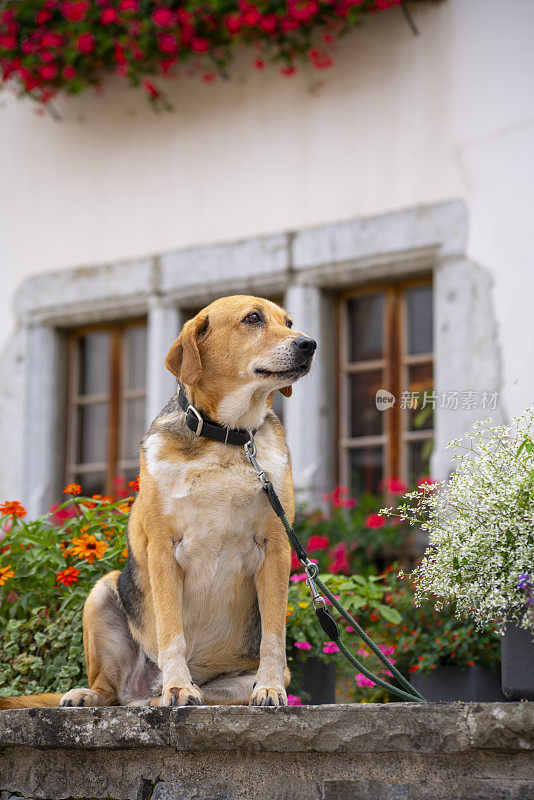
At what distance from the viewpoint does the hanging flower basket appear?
6656 millimetres

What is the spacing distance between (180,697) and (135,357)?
528 centimetres

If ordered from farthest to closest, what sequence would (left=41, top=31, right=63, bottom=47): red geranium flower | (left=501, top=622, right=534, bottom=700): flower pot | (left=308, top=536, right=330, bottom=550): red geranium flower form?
(left=41, top=31, right=63, bottom=47): red geranium flower → (left=308, top=536, right=330, bottom=550): red geranium flower → (left=501, top=622, right=534, bottom=700): flower pot

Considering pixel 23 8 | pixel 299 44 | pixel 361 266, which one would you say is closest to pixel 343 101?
pixel 299 44

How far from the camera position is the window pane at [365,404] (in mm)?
6969

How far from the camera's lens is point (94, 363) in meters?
8.11

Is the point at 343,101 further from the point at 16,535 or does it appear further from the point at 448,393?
the point at 16,535

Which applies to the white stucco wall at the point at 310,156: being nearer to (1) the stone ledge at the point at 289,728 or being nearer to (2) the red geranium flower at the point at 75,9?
(2) the red geranium flower at the point at 75,9

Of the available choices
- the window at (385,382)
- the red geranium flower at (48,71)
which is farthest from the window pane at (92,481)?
the red geranium flower at (48,71)

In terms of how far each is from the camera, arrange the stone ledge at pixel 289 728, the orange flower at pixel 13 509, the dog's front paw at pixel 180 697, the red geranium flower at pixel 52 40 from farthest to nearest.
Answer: the red geranium flower at pixel 52 40 < the orange flower at pixel 13 509 < the dog's front paw at pixel 180 697 < the stone ledge at pixel 289 728

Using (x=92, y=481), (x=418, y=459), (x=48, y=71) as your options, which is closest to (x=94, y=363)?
(x=92, y=481)

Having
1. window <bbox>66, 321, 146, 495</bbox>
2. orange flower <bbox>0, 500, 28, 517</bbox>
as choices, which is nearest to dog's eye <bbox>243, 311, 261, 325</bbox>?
orange flower <bbox>0, 500, 28, 517</bbox>

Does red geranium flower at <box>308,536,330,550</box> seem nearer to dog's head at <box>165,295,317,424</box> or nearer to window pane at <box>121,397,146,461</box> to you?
window pane at <box>121,397,146,461</box>

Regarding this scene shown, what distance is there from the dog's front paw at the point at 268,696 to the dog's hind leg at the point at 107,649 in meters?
0.54

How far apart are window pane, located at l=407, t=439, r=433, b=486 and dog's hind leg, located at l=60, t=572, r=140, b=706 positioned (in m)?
3.57
